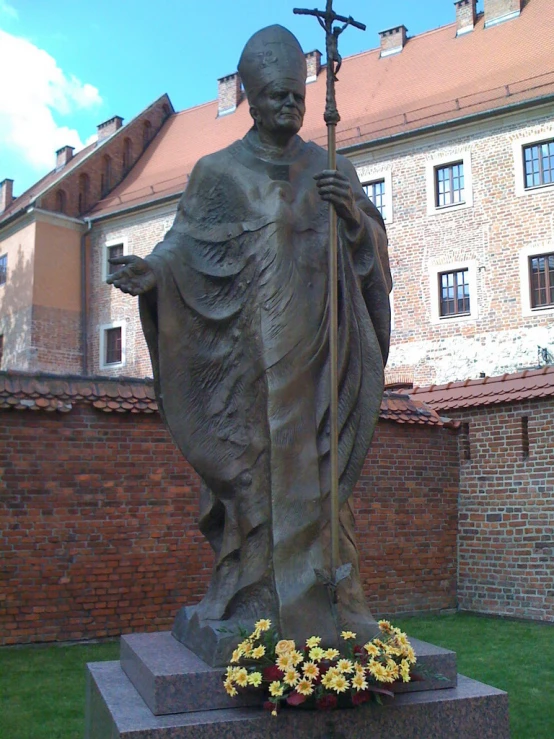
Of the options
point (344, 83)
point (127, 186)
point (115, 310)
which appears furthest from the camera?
point (127, 186)

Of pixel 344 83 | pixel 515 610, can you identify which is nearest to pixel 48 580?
pixel 515 610

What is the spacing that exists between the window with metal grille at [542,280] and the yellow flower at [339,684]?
766 inches

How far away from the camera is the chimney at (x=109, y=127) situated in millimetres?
35156

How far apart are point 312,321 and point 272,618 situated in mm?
1077

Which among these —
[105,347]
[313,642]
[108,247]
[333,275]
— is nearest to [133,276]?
[333,275]

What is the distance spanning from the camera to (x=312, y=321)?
10.7 feet

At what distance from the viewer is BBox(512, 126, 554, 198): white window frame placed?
21.1 m

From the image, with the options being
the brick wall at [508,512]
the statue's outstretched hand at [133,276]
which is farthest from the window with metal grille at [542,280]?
the statue's outstretched hand at [133,276]

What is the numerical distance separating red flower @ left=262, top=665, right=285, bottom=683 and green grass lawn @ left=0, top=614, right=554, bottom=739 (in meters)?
3.21

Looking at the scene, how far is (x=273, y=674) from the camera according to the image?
8.80ft

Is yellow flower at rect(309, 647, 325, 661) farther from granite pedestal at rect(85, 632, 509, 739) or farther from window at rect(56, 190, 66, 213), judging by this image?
window at rect(56, 190, 66, 213)

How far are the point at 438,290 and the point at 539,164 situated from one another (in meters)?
3.98

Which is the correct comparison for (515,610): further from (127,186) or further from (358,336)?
(127,186)

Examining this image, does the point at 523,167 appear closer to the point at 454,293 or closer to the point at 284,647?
the point at 454,293
